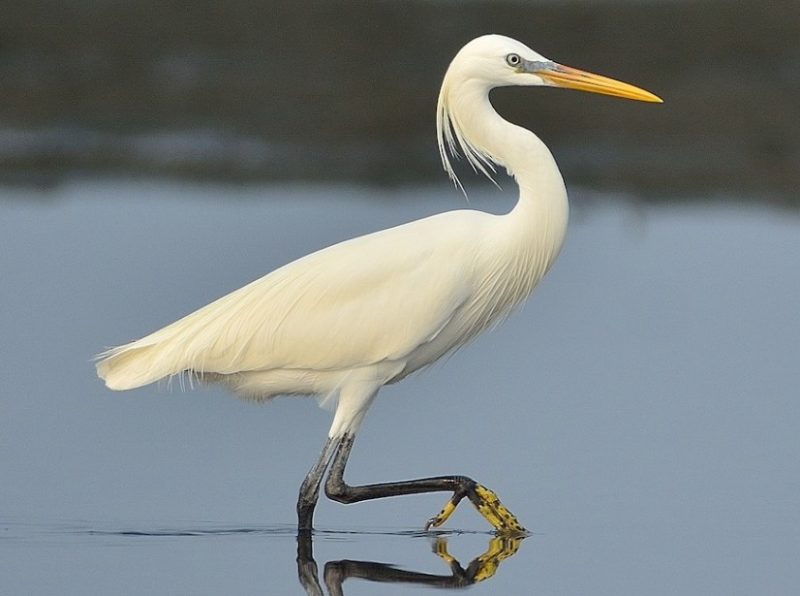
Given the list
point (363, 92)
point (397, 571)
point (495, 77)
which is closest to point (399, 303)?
point (495, 77)

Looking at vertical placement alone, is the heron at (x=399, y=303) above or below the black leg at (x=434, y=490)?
above

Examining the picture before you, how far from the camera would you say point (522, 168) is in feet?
22.0

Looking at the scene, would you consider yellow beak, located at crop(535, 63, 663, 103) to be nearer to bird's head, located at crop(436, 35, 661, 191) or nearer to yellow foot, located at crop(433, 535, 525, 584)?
bird's head, located at crop(436, 35, 661, 191)

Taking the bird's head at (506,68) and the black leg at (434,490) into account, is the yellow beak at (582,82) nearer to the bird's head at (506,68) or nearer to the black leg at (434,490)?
the bird's head at (506,68)

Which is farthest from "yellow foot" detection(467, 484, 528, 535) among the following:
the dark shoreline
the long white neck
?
the dark shoreline

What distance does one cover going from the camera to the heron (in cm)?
668

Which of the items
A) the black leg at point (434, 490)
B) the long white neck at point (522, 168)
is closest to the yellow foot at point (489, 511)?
the black leg at point (434, 490)

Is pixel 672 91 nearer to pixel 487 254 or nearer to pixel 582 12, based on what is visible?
pixel 582 12

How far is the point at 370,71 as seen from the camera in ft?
58.2

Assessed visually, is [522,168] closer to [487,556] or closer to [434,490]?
[434,490]

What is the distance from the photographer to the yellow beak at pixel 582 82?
21.8 ft

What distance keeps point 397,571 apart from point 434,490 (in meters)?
0.63

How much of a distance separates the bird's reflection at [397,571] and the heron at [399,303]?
21cm

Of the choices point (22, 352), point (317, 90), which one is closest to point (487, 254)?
point (22, 352)
